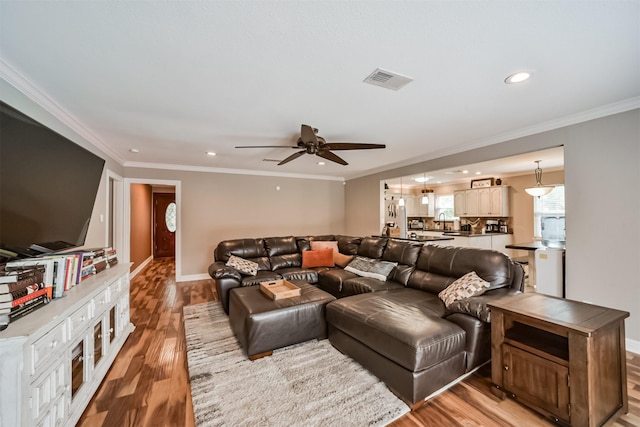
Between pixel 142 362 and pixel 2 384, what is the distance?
1.44m

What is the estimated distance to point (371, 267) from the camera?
3.69 m

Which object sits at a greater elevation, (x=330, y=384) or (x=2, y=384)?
(x=2, y=384)

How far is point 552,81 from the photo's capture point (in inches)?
85.1

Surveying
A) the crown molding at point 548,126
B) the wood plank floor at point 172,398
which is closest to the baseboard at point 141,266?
the wood plank floor at point 172,398

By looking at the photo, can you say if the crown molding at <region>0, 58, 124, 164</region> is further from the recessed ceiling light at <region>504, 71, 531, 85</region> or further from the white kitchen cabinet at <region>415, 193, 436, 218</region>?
the white kitchen cabinet at <region>415, 193, 436, 218</region>

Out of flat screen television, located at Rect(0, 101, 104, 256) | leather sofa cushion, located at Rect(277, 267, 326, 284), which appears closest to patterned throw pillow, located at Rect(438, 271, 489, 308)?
leather sofa cushion, located at Rect(277, 267, 326, 284)

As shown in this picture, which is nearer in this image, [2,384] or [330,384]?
[2,384]

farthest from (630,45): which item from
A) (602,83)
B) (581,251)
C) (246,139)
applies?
(246,139)

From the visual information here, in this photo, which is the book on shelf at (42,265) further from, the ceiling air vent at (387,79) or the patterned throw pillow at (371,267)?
the patterned throw pillow at (371,267)

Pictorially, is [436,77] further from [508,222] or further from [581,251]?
[508,222]

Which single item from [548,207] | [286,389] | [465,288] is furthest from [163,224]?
[548,207]

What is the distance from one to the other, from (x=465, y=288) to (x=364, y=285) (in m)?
1.17

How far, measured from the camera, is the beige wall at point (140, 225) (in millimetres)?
5732

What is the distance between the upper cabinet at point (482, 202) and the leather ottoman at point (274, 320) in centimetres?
568
